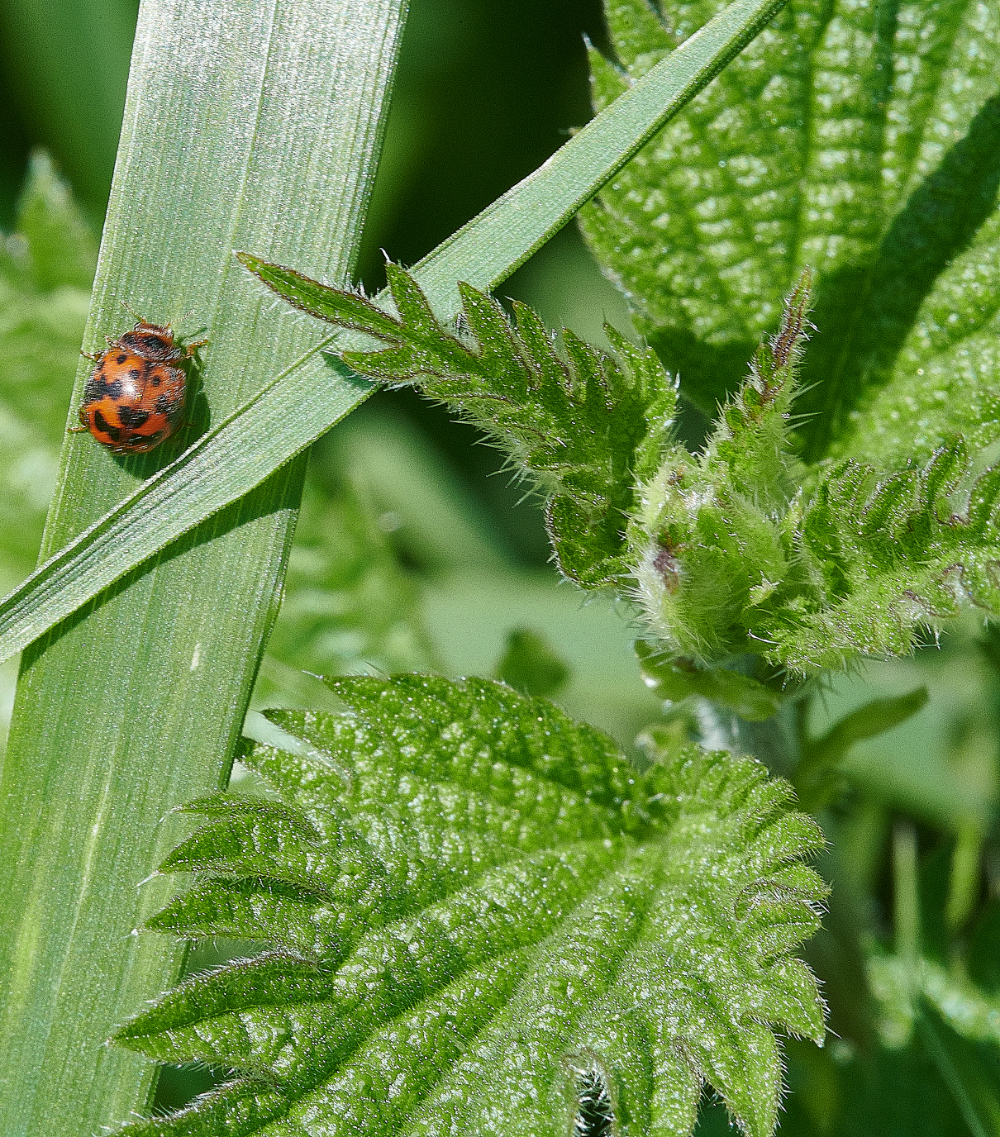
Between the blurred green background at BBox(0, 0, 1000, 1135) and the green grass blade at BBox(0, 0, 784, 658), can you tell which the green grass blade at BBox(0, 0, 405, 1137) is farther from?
the blurred green background at BBox(0, 0, 1000, 1135)

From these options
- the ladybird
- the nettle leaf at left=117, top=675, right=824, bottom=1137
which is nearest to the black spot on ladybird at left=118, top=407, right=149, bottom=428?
the ladybird

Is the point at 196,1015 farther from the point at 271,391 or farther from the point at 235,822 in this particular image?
the point at 271,391

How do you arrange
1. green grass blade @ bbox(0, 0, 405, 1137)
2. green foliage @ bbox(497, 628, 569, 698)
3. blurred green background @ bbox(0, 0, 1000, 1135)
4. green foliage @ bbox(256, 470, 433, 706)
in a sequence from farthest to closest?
green foliage @ bbox(256, 470, 433, 706) → green foliage @ bbox(497, 628, 569, 698) → blurred green background @ bbox(0, 0, 1000, 1135) → green grass blade @ bbox(0, 0, 405, 1137)

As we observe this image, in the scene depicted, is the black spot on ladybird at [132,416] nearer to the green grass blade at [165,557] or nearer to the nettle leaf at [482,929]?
the green grass blade at [165,557]

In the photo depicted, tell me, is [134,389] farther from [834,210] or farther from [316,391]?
[834,210]

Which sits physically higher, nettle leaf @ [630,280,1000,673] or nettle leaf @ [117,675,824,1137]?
nettle leaf @ [630,280,1000,673]

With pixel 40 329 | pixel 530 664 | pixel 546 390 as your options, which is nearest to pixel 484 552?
pixel 530 664
